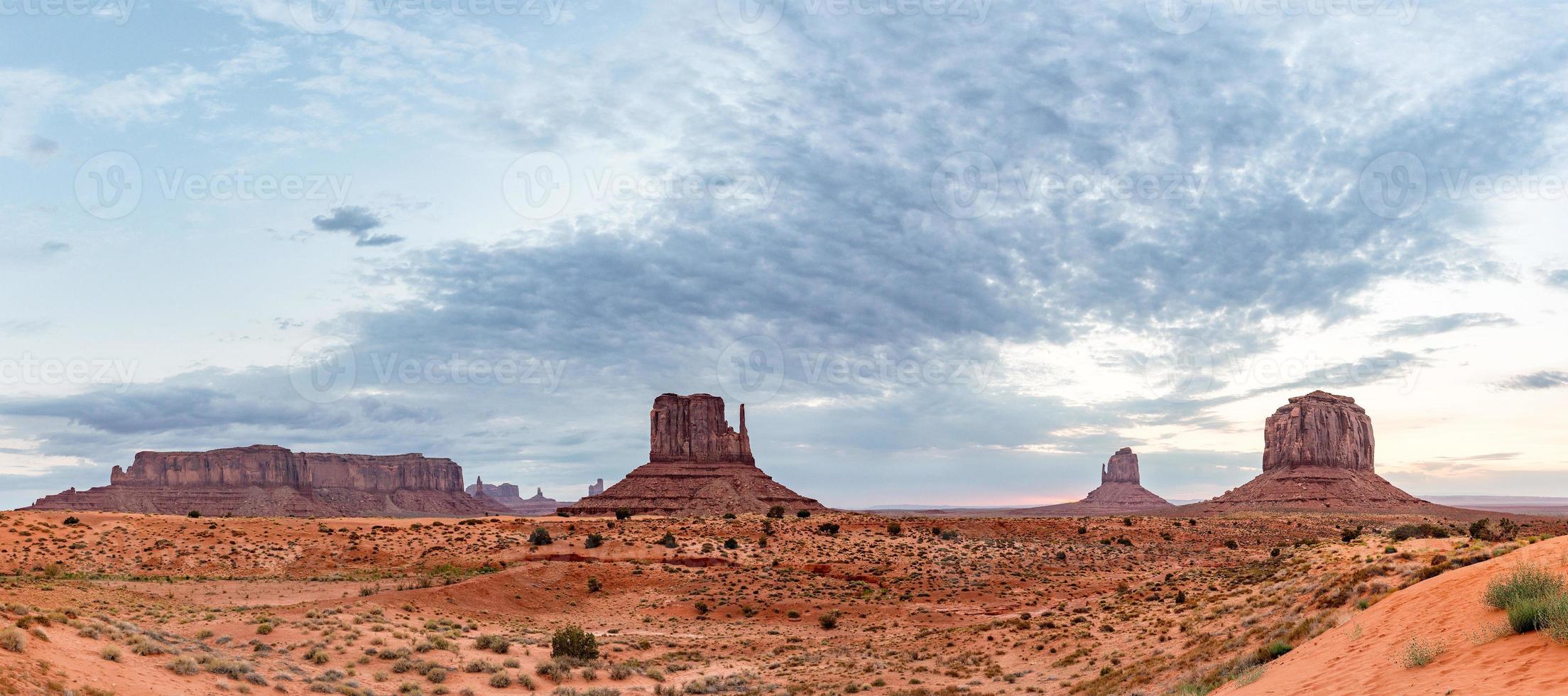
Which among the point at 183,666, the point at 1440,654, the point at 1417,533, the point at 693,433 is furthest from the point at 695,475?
the point at 1440,654

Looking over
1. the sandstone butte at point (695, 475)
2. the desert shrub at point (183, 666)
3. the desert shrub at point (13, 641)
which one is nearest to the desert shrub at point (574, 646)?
the desert shrub at point (183, 666)

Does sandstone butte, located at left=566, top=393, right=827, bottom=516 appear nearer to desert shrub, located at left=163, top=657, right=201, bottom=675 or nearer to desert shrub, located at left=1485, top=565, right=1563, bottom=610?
desert shrub, located at left=163, top=657, right=201, bottom=675

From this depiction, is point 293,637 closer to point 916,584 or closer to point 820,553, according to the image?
point 916,584

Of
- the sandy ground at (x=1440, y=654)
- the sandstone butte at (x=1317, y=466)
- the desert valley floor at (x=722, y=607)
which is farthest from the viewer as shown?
the sandstone butte at (x=1317, y=466)

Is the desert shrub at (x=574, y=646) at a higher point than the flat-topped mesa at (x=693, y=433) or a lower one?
lower

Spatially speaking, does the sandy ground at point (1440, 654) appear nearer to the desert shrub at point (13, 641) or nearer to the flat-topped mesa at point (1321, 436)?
the desert shrub at point (13, 641)

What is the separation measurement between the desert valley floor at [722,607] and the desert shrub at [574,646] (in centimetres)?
73

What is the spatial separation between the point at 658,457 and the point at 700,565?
8238 centimetres

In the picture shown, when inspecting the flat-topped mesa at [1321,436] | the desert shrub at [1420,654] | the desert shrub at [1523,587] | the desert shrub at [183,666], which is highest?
the flat-topped mesa at [1321,436]

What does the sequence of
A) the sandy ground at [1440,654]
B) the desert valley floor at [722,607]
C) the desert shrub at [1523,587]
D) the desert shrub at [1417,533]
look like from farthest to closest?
the desert shrub at [1417,533], the desert valley floor at [722,607], the desert shrub at [1523,587], the sandy ground at [1440,654]

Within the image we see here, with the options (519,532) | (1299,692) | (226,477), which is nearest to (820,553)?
(519,532)

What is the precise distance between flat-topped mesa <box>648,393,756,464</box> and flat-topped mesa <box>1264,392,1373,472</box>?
8407 centimetres

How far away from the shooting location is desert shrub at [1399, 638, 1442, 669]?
42.2 ft

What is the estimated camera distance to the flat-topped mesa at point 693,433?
459 ft
